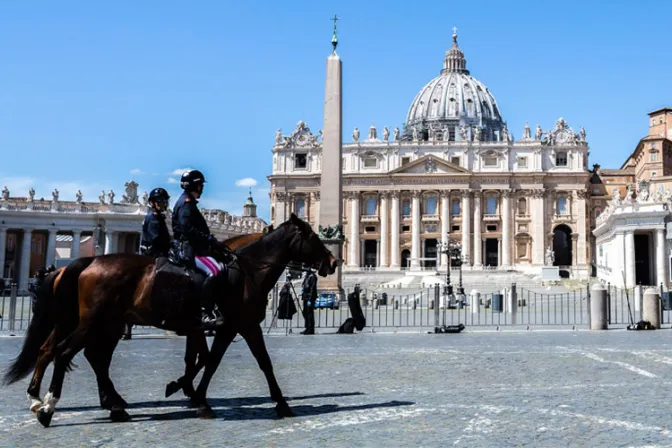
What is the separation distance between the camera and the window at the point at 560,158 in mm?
81000

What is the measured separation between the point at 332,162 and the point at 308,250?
17.6 meters

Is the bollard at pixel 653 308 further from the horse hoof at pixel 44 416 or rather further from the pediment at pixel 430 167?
the pediment at pixel 430 167

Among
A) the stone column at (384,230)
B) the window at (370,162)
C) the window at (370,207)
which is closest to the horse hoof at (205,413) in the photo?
the stone column at (384,230)

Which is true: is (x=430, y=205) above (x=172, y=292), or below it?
above

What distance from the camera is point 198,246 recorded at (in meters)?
7.04

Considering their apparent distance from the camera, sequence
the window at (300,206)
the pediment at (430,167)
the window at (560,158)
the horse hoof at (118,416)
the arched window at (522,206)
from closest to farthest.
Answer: the horse hoof at (118,416) < the pediment at (430,167) < the arched window at (522,206) < the window at (560,158) < the window at (300,206)

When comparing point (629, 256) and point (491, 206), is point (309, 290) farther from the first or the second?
point (491, 206)

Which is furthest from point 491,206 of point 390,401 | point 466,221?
point 390,401

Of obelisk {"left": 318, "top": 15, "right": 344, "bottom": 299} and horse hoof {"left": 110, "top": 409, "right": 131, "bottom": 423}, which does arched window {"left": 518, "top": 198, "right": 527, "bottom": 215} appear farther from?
horse hoof {"left": 110, "top": 409, "right": 131, "bottom": 423}

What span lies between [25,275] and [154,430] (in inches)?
2002

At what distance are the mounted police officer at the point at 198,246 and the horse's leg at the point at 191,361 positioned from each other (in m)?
0.24

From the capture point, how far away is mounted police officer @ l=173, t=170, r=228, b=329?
696cm

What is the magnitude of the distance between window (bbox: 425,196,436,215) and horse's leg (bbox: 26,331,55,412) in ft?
248

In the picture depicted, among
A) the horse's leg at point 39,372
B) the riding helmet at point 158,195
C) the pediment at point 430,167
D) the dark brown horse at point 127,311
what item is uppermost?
the pediment at point 430,167
